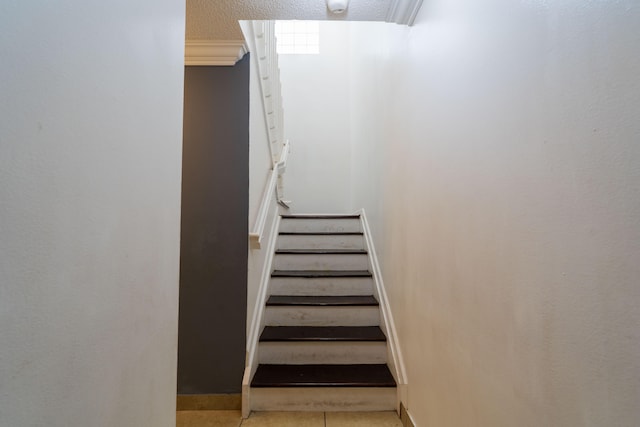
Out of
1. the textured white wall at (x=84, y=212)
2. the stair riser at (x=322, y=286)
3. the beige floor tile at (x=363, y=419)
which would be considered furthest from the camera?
the stair riser at (x=322, y=286)

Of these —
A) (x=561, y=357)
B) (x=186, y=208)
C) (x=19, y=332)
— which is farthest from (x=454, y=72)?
(x=186, y=208)

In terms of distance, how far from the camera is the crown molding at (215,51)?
1.91 metres

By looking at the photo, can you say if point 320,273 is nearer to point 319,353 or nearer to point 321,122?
point 319,353

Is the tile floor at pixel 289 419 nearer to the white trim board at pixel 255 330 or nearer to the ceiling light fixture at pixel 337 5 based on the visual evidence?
the white trim board at pixel 255 330

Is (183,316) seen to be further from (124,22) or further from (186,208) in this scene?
(124,22)

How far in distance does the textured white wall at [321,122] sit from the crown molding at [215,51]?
2.39 m

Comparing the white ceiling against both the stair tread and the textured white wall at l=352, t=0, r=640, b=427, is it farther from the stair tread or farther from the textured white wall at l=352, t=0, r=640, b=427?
the stair tread

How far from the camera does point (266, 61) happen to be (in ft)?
7.49

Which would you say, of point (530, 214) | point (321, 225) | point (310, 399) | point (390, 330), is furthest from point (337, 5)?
point (321, 225)

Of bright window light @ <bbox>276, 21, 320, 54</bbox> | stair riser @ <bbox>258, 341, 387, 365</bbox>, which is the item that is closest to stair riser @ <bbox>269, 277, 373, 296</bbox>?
stair riser @ <bbox>258, 341, 387, 365</bbox>

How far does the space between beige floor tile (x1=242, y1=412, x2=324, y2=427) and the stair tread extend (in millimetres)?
966

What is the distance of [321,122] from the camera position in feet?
14.4

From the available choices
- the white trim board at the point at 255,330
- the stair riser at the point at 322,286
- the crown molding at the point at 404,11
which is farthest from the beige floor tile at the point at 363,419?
the crown molding at the point at 404,11

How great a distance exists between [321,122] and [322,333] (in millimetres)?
2951
